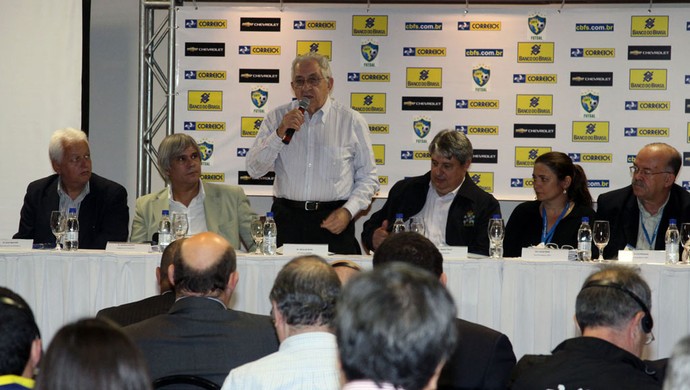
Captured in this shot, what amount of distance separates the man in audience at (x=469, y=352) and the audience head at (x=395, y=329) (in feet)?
5.19

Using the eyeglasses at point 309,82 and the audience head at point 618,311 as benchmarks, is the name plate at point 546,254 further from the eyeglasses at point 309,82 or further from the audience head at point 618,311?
the audience head at point 618,311

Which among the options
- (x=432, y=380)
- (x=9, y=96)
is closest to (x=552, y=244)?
(x=432, y=380)

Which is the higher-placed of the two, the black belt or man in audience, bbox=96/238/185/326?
the black belt

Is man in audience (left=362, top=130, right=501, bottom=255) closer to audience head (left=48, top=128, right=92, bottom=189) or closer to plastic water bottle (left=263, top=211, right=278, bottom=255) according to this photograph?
plastic water bottle (left=263, top=211, right=278, bottom=255)

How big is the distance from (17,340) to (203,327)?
100cm

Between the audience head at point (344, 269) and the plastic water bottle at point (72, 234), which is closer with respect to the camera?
the audience head at point (344, 269)

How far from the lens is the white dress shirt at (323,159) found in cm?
579

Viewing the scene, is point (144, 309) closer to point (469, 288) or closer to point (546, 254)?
point (469, 288)

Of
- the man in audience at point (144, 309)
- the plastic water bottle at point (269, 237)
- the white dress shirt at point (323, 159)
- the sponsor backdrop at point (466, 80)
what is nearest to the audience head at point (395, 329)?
the man in audience at point (144, 309)

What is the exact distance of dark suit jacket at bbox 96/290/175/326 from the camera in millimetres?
3535

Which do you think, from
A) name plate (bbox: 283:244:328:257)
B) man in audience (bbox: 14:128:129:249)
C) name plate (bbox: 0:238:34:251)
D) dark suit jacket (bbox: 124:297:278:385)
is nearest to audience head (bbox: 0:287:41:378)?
dark suit jacket (bbox: 124:297:278:385)

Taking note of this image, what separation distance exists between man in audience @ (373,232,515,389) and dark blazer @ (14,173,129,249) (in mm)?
3040

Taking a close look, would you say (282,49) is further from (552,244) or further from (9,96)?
(552,244)

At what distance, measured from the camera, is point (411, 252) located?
315 centimetres
